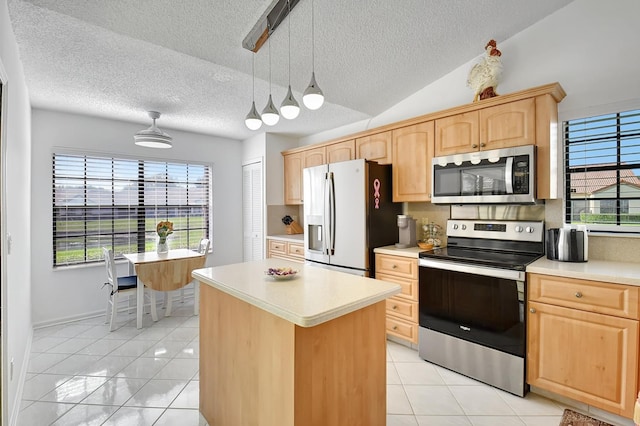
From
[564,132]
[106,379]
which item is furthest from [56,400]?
[564,132]

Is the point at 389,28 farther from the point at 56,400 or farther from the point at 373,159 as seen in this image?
the point at 56,400

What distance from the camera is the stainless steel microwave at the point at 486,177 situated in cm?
230

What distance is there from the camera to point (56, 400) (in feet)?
6.95

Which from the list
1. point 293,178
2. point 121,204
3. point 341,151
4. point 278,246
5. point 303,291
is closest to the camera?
point 303,291

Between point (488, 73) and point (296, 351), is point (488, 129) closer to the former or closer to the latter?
point (488, 73)

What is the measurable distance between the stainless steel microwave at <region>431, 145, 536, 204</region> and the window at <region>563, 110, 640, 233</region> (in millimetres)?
498

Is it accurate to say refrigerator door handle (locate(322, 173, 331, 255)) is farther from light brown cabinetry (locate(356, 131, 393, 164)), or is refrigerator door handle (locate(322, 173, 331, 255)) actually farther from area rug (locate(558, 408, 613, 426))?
area rug (locate(558, 408, 613, 426))

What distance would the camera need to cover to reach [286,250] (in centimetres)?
428

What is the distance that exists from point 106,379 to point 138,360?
31cm

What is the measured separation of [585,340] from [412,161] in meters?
1.92

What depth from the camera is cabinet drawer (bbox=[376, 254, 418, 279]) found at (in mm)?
2771

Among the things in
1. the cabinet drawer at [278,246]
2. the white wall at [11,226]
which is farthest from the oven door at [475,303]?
the white wall at [11,226]

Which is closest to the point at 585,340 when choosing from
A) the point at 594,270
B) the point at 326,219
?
the point at 594,270

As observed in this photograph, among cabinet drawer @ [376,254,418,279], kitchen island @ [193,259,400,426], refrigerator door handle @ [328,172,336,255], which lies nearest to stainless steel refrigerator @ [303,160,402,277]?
refrigerator door handle @ [328,172,336,255]
